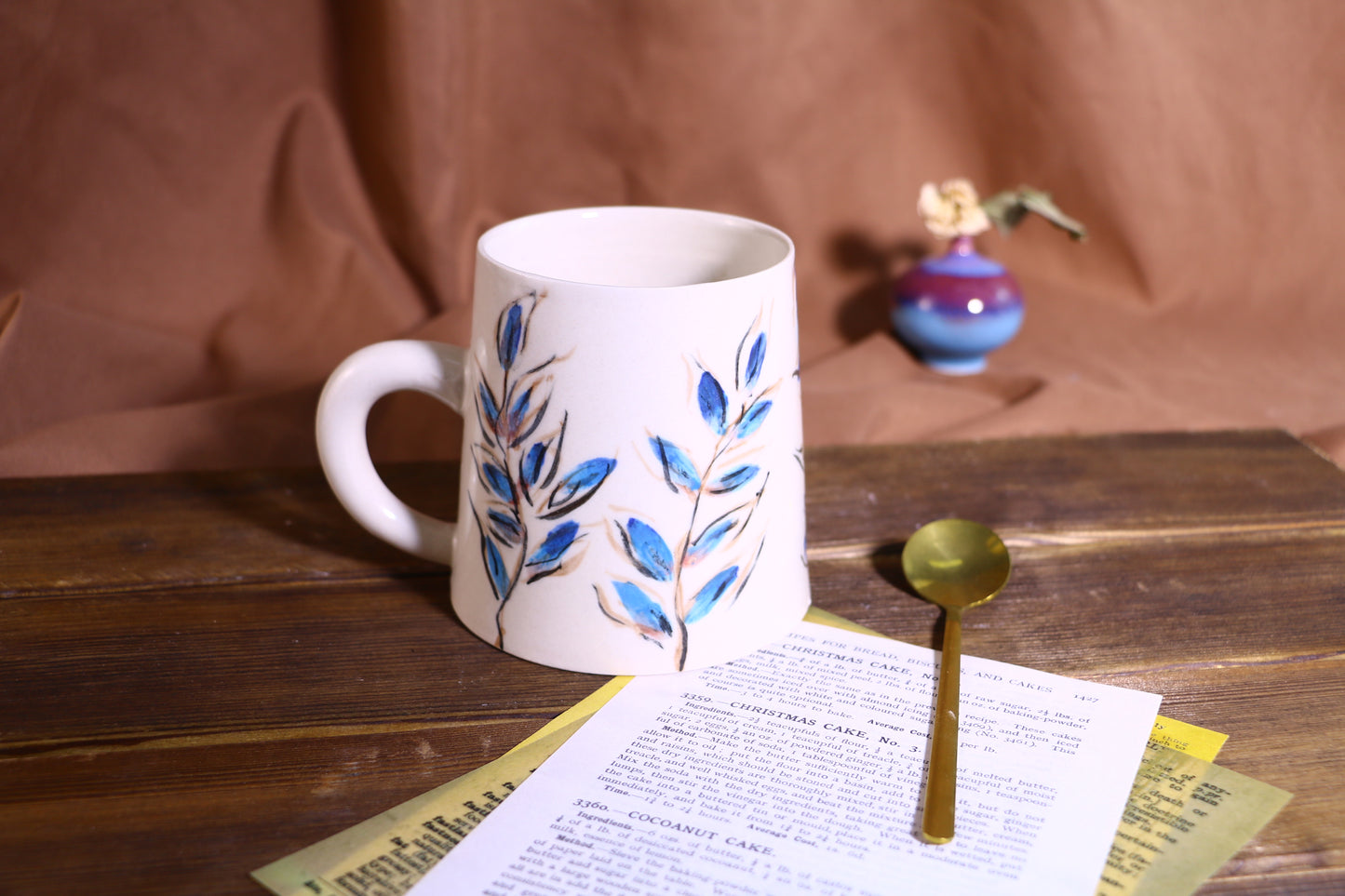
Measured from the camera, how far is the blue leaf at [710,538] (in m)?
0.50

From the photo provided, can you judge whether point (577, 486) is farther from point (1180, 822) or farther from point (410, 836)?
point (1180, 822)

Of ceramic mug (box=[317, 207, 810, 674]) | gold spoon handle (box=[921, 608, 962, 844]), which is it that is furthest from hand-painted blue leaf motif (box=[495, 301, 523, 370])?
gold spoon handle (box=[921, 608, 962, 844])

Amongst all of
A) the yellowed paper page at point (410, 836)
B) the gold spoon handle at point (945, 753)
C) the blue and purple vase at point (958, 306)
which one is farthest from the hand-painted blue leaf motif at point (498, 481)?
the blue and purple vase at point (958, 306)

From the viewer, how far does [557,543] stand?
1.65 feet

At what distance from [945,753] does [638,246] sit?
30 centimetres

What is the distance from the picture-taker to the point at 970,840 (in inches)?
16.7

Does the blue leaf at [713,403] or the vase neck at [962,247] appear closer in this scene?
the blue leaf at [713,403]

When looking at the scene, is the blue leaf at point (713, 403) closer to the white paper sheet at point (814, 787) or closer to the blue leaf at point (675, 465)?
the blue leaf at point (675, 465)

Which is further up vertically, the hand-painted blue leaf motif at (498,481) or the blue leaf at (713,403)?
the blue leaf at (713,403)

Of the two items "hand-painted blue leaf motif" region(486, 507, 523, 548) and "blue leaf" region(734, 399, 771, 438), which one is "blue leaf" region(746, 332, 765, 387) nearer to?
"blue leaf" region(734, 399, 771, 438)

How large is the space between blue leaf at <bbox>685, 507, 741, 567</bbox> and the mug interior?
134mm

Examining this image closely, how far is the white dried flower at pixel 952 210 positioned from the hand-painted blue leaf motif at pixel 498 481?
685 mm

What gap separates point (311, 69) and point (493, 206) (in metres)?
0.20

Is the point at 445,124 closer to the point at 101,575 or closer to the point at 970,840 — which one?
the point at 101,575
